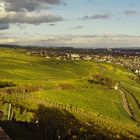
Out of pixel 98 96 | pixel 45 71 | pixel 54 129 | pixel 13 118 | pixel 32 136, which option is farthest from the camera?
pixel 45 71

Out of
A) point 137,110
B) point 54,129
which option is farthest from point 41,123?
point 137,110

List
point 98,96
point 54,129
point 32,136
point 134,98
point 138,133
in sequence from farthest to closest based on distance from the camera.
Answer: point 134,98 < point 98,96 < point 138,133 < point 54,129 < point 32,136

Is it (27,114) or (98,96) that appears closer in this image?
(27,114)

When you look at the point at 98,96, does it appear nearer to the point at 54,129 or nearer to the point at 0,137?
the point at 54,129

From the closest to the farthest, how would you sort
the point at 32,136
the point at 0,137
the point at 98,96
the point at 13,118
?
1. the point at 0,137
2. the point at 32,136
3. the point at 13,118
4. the point at 98,96

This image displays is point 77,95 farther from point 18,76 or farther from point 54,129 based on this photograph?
point 54,129

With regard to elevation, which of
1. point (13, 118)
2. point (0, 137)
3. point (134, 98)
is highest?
point (0, 137)

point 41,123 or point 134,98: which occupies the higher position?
point 41,123

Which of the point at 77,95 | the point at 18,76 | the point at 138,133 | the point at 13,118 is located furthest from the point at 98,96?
the point at 13,118

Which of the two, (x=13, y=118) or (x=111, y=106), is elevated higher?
(x=13, y=118)
